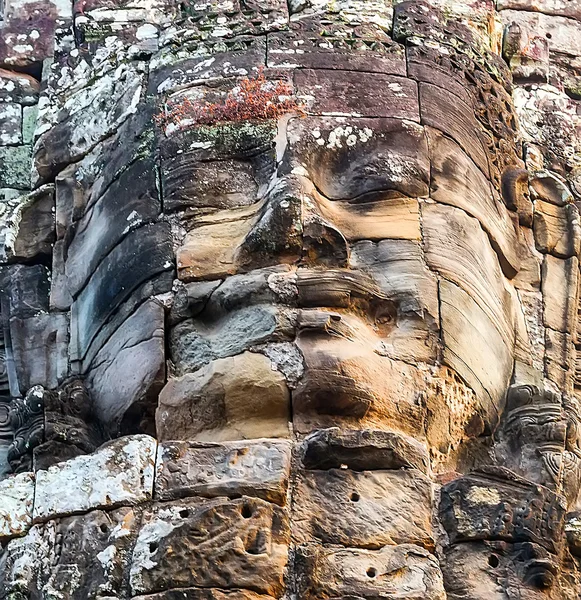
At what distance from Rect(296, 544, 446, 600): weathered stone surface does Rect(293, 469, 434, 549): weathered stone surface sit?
61 millimetres

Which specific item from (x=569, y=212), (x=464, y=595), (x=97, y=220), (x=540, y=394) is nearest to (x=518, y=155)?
(x=569, y=212)

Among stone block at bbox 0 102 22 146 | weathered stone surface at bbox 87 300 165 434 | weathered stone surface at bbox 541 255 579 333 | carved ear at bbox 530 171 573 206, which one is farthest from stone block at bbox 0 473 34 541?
carved ear at bbox 530 171 573 206

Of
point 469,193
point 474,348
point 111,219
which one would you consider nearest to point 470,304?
point 474,348

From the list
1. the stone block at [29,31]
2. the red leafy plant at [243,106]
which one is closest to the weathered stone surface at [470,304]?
the red leafy plant at [243,106]

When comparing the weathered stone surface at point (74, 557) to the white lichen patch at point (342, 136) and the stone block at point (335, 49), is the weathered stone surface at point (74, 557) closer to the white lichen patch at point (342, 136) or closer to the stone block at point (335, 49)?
the white lichen patch at point (342, 136)

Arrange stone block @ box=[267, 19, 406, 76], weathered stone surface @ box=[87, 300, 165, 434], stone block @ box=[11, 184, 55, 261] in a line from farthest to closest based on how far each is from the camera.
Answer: stone block @ box=[11, 184, 55, 261]
stone block @ box=[267, 19, 406, 76]
weathered stone surface @ box=[87, 300, 165, 434]

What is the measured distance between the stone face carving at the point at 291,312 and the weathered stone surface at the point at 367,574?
1 cm

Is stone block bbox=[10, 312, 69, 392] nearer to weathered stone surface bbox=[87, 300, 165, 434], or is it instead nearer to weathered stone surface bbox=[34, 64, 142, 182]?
weathered stone surface bbox=[87, 300, 165, 434]

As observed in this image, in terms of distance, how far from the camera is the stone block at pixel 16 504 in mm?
9328

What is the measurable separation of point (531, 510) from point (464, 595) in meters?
0.54

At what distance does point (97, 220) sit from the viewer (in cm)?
1045

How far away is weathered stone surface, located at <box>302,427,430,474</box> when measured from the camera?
29.6 ft

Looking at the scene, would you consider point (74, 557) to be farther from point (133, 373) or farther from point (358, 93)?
point (358, 93)

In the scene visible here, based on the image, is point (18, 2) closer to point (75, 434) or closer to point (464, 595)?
point (75, 434)
